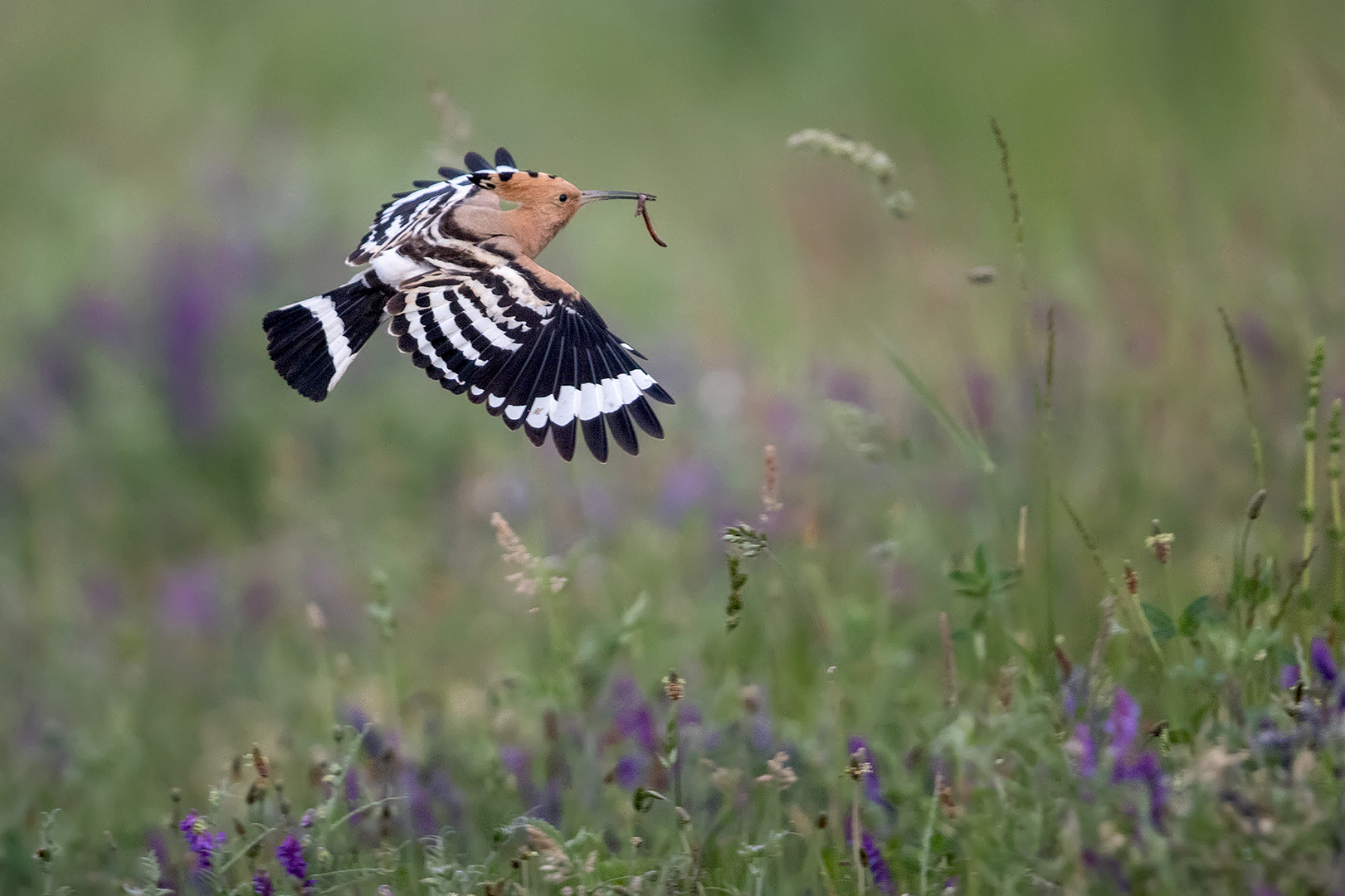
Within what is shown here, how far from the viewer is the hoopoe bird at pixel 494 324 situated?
4.17 ft

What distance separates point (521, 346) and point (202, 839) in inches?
27.3

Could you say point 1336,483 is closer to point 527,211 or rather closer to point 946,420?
point 946,420

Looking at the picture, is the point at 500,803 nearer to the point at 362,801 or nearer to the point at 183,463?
the point at 362,801

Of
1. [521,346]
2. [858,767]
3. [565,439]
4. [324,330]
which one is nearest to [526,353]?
[521,346]

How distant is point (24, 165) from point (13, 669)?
8.51 ft

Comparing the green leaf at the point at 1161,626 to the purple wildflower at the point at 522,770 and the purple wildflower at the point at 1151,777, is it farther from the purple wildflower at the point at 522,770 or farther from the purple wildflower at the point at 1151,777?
the purple wildflower at the point at 522,770

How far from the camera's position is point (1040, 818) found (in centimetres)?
128

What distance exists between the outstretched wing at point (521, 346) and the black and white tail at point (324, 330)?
0.09m

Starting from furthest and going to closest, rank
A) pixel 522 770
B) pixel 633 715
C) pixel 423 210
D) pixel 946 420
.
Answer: pixel 633 715
pixel 522 770
pixel 946 420
pixel 423 210

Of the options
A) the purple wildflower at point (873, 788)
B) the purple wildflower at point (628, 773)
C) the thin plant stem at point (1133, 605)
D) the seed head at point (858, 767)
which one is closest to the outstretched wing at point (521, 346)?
the seed head at point (858, 767)

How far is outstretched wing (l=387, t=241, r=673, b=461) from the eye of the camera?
4.17 ft

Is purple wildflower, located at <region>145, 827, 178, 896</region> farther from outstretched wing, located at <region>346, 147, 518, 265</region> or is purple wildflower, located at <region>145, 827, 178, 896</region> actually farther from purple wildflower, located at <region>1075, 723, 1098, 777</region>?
purple wildflower, located at <region>1075, 723, 1098, 777</region>

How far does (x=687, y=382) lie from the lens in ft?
11.5

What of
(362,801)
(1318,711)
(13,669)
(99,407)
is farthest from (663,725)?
(99,407)
